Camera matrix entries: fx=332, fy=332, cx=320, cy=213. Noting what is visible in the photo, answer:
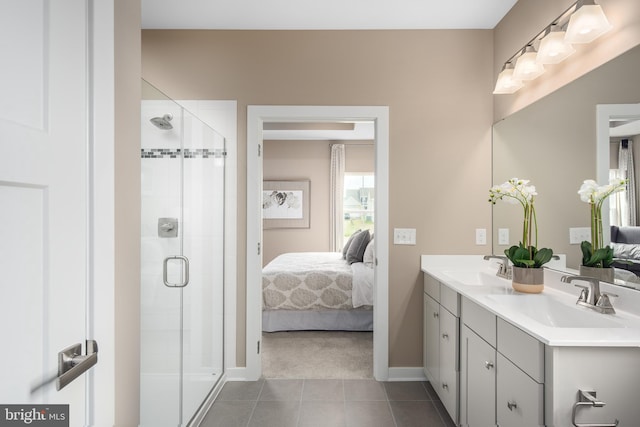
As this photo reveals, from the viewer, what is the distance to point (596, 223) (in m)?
Result: 1.63

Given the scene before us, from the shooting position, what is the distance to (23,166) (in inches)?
25.6

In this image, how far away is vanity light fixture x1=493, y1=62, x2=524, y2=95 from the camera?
226 cm

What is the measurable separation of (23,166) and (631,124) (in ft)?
6.98

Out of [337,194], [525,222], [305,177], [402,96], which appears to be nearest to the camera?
[525,222]

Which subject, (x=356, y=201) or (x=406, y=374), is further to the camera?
(x=356, y=201)

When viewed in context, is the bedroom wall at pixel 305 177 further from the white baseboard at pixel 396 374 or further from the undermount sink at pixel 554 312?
the undermount sink at pixel 554 312

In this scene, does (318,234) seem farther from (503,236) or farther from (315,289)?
(503,236)

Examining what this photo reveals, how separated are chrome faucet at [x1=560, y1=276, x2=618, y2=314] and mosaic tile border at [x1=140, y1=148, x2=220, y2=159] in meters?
2.12

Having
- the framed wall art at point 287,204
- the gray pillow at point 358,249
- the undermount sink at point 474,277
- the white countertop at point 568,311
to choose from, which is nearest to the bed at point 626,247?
the white countertop at point 568,311

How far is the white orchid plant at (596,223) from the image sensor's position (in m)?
1.56

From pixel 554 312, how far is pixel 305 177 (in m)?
4.92

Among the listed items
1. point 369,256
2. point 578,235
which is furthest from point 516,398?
point 369,256

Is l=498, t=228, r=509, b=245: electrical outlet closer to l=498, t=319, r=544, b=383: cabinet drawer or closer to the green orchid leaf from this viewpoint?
the green orchid leaf

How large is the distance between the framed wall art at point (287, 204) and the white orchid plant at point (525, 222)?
166 inches
